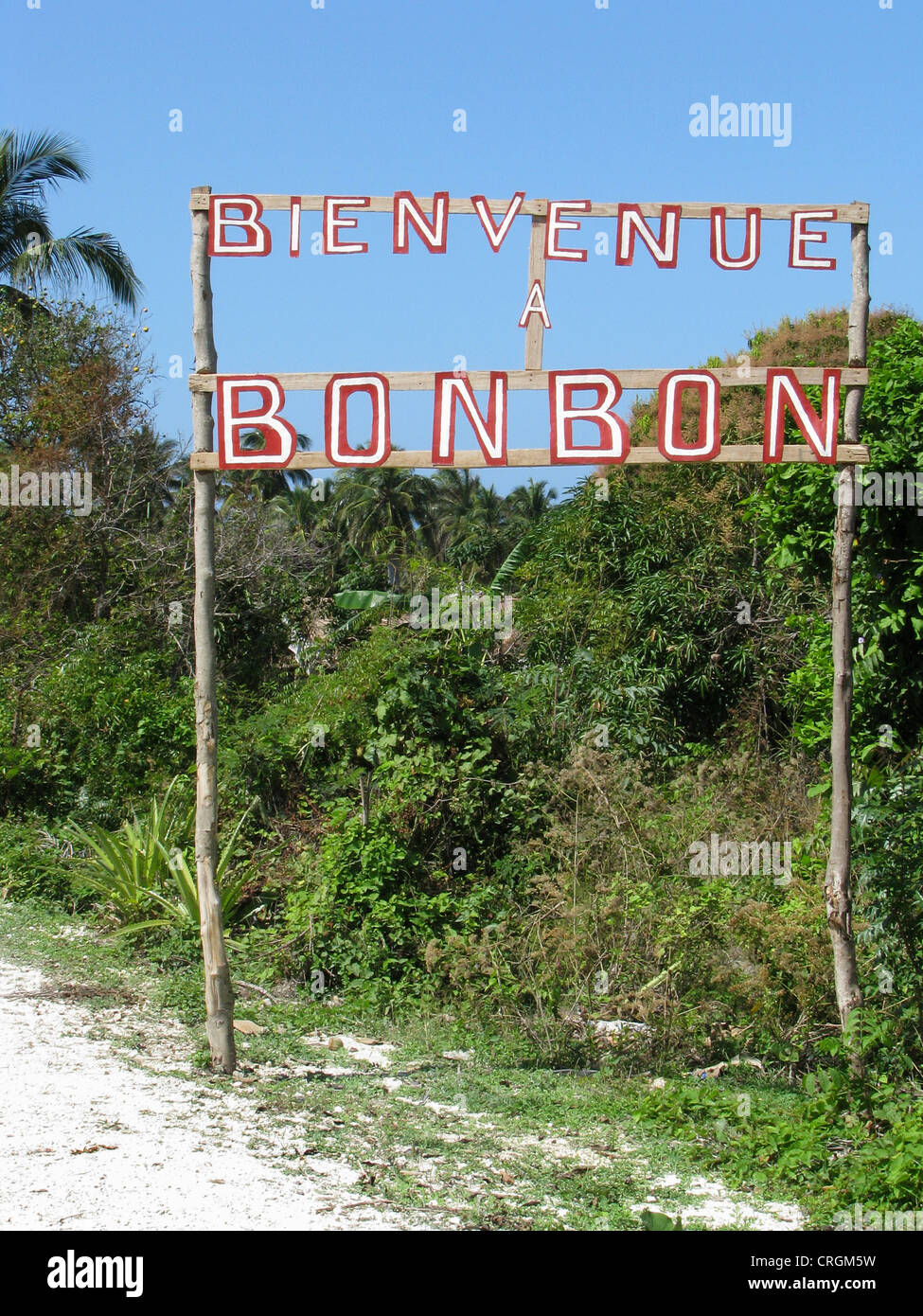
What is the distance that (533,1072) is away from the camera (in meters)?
6.29

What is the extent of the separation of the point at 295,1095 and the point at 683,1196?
206 centimetres

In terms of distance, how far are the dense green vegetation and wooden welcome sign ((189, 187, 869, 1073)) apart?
38.4 inches

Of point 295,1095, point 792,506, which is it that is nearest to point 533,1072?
point 295,1095

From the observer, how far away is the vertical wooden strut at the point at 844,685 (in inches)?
227

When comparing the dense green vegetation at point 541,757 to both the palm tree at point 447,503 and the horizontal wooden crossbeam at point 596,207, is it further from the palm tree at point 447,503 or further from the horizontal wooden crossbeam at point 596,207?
the palm tree at point 447,503

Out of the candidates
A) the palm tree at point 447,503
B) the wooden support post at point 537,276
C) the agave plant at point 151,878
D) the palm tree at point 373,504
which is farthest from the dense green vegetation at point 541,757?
the palm tree at point 447,503

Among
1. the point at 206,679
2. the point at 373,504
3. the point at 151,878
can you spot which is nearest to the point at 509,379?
the point at 206,679

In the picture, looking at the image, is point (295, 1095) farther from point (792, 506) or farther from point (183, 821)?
point (792, 506)

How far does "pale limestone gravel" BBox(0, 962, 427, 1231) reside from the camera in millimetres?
4086

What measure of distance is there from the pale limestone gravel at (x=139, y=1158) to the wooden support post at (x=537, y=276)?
159 inches

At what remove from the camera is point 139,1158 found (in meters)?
4.60

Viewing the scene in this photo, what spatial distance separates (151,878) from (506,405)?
4936 mm

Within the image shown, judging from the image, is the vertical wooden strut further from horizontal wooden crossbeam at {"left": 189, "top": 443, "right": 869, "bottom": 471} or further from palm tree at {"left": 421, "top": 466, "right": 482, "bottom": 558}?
palm tree at {"left": 421, "top": 466, "right": 482, "bottom": 558}

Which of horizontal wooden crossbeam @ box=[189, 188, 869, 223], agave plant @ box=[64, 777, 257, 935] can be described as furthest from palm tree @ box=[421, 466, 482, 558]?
horizontal wooden crossbeam @ box=[189, 188, 869, 223]
